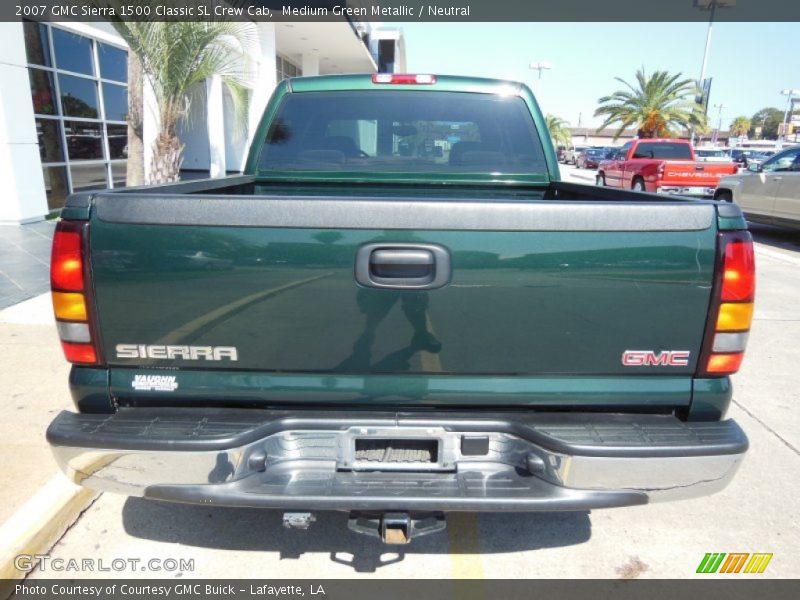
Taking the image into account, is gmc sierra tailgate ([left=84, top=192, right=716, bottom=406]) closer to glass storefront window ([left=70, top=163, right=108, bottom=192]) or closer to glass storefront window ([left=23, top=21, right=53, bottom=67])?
glass storefront window ([left=23, top=21, right=53, bottom=67])

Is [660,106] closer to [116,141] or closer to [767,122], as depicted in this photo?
[116,141]

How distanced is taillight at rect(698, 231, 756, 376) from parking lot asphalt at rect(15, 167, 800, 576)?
1.12 metres

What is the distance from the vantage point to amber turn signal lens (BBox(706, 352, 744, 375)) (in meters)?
2.07

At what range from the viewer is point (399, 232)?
1.94m

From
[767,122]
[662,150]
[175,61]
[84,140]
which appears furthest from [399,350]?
[767,122]

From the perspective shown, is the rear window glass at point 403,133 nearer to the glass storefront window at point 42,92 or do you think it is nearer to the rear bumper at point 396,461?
the rear bumper at point 396,461

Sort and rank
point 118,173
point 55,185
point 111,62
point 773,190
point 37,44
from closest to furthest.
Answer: point 37,44
point 55,185
point 773,190
point 111,62
point 118,173

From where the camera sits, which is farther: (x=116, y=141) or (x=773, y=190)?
(x=116, y=141)

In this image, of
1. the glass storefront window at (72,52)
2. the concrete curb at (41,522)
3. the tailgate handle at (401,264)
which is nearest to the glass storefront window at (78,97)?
the glass storefront window at (72,52)

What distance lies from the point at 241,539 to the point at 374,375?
127cm

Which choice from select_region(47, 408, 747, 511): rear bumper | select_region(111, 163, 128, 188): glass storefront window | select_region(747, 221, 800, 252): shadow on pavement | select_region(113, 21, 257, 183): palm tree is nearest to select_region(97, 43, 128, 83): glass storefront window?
select_region(111, 163, 128, 188): glass storefront window

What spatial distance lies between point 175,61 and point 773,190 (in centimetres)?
1085

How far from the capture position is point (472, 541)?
2.74m

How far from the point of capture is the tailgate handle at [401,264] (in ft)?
6.35
